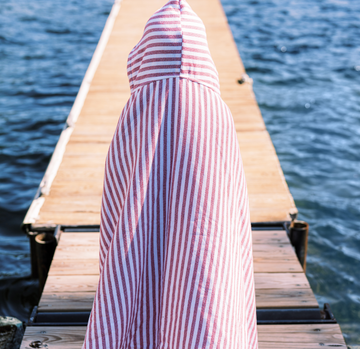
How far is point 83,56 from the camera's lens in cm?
976

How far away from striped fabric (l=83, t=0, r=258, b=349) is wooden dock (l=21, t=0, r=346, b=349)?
1.20 metres

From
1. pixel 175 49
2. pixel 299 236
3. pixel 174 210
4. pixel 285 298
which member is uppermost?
pixel 175 49

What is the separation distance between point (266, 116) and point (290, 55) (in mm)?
3189

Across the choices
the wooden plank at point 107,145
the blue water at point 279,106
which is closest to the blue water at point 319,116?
the blue water at point 279,106

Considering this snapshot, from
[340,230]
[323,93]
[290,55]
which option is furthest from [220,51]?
[340,230]

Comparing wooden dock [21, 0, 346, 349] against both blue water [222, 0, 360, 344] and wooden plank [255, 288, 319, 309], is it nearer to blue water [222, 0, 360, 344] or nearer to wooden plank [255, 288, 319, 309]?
wooden plank [255, 288, 319, 309]

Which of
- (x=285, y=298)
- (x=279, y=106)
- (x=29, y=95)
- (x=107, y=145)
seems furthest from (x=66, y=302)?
(x=29, y=95)

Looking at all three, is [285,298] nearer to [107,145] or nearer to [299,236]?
[299,236]

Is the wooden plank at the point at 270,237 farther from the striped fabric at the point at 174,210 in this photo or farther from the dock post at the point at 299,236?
the striped fabric at the point at 174,210

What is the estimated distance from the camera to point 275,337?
2172mm

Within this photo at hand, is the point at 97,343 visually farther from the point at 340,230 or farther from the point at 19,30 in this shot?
the point at 19,30

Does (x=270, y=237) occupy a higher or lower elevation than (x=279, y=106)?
higher

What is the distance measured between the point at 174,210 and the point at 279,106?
674 cm

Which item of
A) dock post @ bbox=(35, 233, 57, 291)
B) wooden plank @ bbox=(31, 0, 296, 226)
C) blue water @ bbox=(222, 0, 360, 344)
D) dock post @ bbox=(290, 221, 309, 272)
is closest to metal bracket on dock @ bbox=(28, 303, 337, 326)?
dock post @ bbox=(35, 233, 57, 291)
